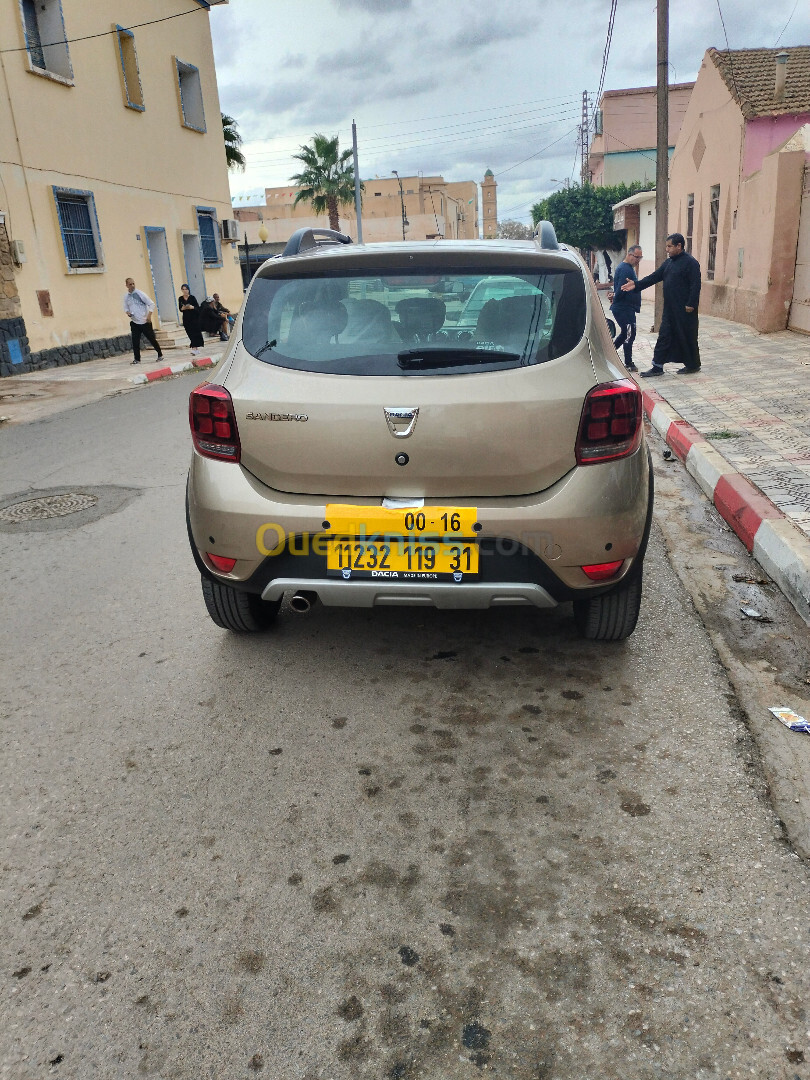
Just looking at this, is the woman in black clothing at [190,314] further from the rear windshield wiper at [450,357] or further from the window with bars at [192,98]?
the rear windshield wiper at [450,357]

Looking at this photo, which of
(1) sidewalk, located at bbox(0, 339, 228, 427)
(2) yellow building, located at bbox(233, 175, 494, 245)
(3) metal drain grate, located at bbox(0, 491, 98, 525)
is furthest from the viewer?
(2) yellow building, located at bbox(233, 175, 494, 245)

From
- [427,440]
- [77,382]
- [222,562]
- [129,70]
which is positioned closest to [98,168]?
[129,70]

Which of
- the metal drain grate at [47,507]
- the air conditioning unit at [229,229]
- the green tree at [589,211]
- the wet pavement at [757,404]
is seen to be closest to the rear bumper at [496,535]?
the wet pavement at [757,404]

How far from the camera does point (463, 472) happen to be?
3.18 meters

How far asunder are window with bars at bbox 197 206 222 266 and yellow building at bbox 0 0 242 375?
75 mm

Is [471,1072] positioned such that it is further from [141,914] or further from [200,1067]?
[141,914]

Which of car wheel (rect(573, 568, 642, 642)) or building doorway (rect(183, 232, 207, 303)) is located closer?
car wheel (rect(573, 568, 642, 642))

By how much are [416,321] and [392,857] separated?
198 centimetres

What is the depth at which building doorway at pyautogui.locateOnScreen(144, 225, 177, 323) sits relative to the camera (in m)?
23.1

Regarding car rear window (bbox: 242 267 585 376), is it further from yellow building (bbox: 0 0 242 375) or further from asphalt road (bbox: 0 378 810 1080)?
yellow building (bbox: 0 0 242 375)

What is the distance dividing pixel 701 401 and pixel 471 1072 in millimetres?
9025

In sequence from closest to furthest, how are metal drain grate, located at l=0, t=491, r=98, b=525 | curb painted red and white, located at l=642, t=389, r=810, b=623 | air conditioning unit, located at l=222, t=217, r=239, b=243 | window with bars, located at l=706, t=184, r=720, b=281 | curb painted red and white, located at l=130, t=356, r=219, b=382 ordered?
1. curb painted red and white, located at l=642, t=389, r=810, b=623
2. metal drain grate, located at l=0, t=491, r=98, b=525
3. curb painted red and white, located at l=130, t=356, r=219, b=382
4. window with bars, located at l=706, t=184, r=720, b=281
5. air conditioning unit, located at l=222, t=217, r=239, b=243

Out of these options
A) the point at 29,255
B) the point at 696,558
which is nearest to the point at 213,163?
the point at 29,255

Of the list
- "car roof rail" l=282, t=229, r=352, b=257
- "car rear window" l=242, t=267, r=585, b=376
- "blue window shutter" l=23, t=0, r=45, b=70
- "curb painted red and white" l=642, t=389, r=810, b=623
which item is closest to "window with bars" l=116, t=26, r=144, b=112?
Answer: "blue window shutter" l=23, t=0, r=45, b=70
